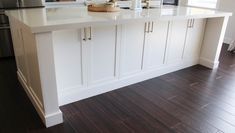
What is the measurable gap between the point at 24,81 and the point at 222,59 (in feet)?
10.9

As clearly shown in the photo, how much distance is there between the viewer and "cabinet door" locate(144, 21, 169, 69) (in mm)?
2678

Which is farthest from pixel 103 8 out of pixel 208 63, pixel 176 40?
pixel 208 63

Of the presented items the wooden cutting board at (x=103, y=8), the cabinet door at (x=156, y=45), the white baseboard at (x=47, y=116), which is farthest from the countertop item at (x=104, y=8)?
the white baseboard at (x=47, y=116)

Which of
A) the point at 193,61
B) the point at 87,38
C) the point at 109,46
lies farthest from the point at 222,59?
the point at 87,38

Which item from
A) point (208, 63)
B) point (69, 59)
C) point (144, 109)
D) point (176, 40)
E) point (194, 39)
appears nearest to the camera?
point (69, 59)

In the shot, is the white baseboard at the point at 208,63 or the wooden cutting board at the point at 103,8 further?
the white baseboard at the point at 208,63

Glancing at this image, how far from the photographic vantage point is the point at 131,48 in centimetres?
254

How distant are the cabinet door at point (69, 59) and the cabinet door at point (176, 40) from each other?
137 cm

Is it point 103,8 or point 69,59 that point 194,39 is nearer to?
point 103,8

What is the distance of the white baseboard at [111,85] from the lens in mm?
2215

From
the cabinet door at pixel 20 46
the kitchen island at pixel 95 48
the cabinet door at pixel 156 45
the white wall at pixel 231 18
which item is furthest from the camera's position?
the white wall at pixel 231 18

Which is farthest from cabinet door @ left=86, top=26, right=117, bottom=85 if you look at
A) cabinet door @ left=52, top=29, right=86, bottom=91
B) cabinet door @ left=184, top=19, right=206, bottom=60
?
cabinet door @ left=184, top=19, right=206, bottom=60

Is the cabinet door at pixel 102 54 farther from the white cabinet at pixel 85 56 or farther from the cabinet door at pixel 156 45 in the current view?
the cabinet door at pixel 156 45

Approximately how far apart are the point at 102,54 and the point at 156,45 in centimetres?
85
